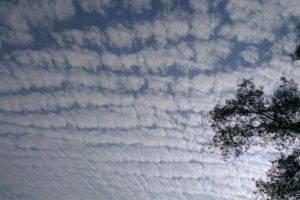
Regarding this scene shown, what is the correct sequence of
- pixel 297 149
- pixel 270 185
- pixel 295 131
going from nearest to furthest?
pixel 295 131, pixel 297 149, pixel 270 185

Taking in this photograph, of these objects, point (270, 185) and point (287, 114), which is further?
point (270, 185)

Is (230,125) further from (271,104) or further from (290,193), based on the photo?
(290,193)

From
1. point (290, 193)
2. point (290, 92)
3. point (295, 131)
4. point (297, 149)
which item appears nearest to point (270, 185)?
point (290, 193)

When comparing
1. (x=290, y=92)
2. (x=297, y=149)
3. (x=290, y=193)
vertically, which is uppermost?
(x=290, y=92)

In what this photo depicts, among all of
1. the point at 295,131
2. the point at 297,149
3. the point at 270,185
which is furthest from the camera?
the point at 270,185

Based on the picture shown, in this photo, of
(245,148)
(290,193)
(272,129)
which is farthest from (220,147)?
(290,193)

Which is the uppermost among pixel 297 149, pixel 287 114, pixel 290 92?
pixel 290 92

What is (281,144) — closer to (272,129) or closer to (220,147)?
(272,129)

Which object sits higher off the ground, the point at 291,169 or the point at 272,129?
the point at 272,129

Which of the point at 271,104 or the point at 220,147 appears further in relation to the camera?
the point at 220,147
